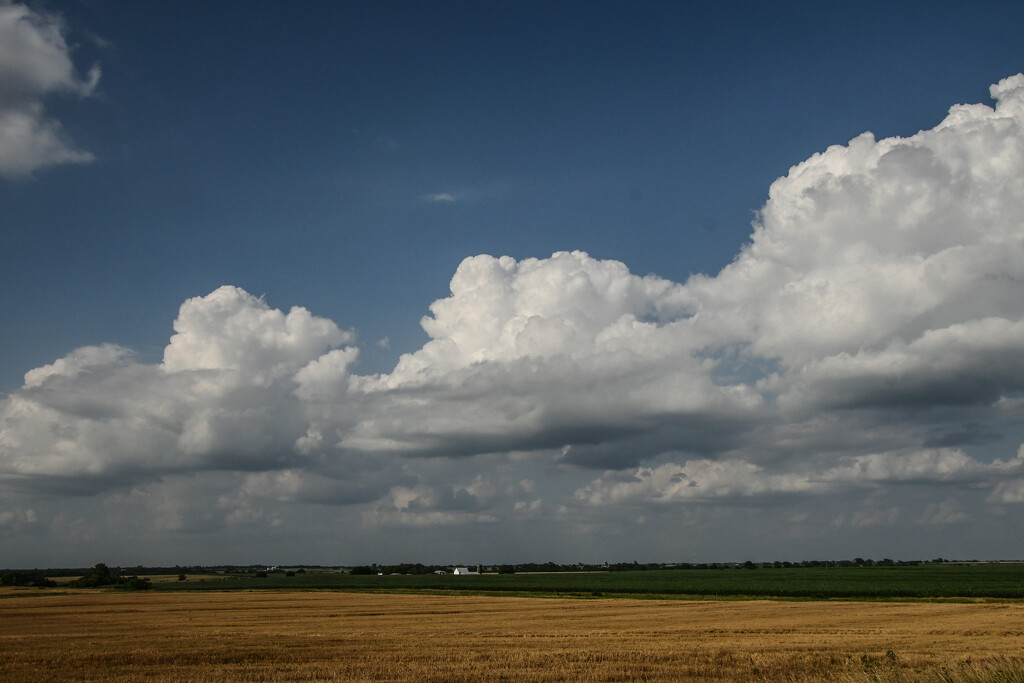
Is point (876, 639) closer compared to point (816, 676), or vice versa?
point (816, 676)

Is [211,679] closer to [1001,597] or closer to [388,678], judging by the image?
[388,678]

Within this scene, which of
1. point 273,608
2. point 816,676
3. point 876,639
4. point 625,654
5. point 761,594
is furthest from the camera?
point 761,594

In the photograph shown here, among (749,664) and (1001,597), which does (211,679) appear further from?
(1001,597)

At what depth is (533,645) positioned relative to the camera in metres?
37.8

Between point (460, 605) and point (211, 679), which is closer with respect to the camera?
point (211, 679)

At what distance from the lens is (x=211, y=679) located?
1101 inches

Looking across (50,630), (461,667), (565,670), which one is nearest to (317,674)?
(461,667)

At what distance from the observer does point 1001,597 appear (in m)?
75.4

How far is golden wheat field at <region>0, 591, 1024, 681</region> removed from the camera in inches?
1134

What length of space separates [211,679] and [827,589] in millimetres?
80162

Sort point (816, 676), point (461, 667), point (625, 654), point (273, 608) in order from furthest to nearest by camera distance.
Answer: point (273, 608), point (625, 654), point (461, 667), point (816, 676)

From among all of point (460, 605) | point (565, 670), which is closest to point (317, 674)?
point (565, 670)

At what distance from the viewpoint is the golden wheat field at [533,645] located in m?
28.8

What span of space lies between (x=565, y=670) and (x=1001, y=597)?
68304mm
